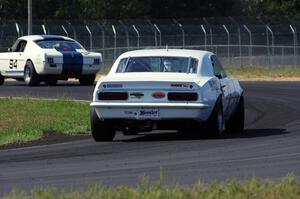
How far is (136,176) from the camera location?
38.1ft

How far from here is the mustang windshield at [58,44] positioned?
31766mm

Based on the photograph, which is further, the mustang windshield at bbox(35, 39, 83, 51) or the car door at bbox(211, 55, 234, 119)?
the mustang windshield at bbox(35, 39, 83, 51)

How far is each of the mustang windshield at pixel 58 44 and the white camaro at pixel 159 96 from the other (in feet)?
50.0

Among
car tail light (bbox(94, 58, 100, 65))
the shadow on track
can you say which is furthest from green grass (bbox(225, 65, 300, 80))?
the shadow on track

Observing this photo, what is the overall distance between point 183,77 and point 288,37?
36.5 meters

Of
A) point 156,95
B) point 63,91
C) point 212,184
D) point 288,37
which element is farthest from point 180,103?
point 288,37

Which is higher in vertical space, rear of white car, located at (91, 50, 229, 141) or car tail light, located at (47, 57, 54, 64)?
rear of white car, located at (91, 50, 229, 141)

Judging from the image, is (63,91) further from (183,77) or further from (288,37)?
(288,37)

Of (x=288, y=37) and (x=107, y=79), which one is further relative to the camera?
(x=288, y=37)

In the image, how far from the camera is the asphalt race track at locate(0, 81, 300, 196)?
37.8 ft

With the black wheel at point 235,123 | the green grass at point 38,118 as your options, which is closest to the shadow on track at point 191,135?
the black wheel at point 235,123

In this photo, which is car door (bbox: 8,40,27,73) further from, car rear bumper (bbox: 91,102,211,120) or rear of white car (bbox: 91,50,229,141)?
car rear bumper (bbox: 91,102,211,120)

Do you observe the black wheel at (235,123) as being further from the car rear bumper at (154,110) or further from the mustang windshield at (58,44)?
the mustang windshield at (58,44)

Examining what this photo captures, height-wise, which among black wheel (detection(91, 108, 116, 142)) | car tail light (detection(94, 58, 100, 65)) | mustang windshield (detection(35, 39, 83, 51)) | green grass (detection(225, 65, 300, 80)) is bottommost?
green grass (detection(225, 65, 300, 80))
